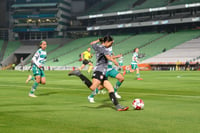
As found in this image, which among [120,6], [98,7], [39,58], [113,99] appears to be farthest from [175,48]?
[113,99]

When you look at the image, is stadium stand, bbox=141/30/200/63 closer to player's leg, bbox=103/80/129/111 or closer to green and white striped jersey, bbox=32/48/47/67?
green and white striped jersey, bbox=32/48/47/67

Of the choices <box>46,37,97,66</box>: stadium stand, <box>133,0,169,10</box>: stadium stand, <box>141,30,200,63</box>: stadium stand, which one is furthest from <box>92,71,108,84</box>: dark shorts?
<box>133,0,169,10</box>: stadium stand

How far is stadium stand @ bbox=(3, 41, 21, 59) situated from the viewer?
96.6m

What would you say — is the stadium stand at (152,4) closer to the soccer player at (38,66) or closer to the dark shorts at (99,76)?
the soccer player at (38,66)

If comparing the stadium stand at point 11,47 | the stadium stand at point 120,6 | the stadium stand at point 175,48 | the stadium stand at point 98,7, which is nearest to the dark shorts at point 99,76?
the stadium stand at point 175,48

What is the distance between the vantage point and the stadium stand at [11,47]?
9656 cm

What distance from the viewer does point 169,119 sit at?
913cm

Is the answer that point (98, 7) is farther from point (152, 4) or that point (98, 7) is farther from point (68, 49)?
point (152, 4)

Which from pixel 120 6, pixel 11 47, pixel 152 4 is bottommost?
pixel 11 47

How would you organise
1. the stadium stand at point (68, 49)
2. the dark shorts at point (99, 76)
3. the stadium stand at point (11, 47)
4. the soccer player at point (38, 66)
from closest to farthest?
the dark shorts at point (99, 76) → the soccer player at point (38, 66) → the stadium stand at point (68, 49) → the stadium stand at point (11, 47)

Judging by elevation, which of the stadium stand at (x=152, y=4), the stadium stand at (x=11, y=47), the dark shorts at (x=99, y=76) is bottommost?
the dark shorts at (x=99, y=76)

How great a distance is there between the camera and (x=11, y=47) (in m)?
Result: 101

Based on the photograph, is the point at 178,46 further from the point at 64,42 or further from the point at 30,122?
the point at 30,122

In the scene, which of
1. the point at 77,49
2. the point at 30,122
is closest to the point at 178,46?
the point at 77,49
